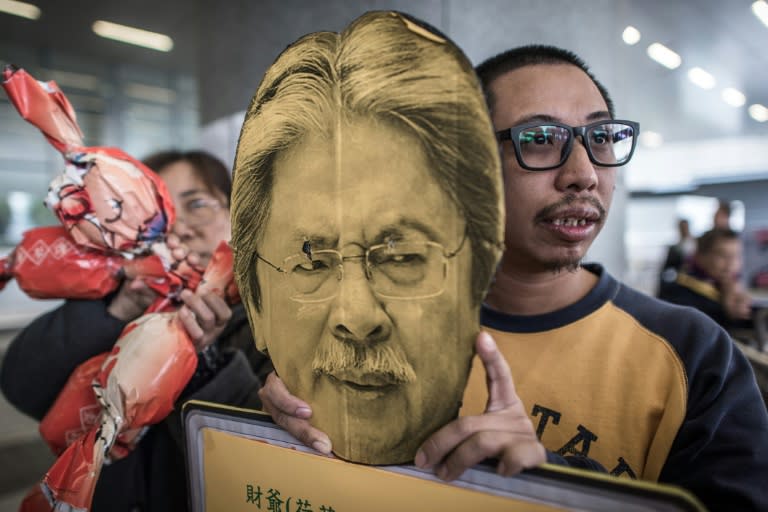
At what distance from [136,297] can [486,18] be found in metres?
0.78

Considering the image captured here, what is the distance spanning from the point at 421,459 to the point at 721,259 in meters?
1.90

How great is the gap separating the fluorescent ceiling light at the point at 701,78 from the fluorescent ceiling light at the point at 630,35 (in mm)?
113

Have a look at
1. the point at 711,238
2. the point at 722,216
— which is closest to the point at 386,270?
the point at 711,238

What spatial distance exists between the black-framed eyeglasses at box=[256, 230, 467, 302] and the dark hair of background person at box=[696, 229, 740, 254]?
77.5 inches

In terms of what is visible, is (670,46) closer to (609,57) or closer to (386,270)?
(609,57)

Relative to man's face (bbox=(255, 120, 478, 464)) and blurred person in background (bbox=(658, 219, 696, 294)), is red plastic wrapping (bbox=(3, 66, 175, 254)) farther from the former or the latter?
blurred person in background (bbox=(658, 219, 696, 294))

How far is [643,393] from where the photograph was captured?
613 millimetres

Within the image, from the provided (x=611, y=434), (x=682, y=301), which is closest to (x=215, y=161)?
(x=611, y=434)

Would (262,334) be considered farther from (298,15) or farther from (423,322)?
(298,15)

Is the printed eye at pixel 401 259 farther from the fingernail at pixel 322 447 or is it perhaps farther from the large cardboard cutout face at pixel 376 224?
the fingernail at pixel 322 447

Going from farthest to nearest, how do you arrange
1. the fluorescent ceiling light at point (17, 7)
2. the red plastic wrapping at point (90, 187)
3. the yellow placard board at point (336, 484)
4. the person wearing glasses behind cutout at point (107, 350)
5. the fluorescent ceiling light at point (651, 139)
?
1. the fluorescent ceiling light at point (17, 7)
2. the fluorescent ceiling light at point (651, 139)
3. the person wearing glasses behind cutout at point (107, 350)
4. the red plastic wrapping at point (90, 187)
5. the yellow placard board at point (336, 484)

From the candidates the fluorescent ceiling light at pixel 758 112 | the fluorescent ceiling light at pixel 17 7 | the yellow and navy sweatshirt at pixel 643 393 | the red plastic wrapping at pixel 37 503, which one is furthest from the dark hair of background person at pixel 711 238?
the fluorescent ceiling light at pixel 17 7

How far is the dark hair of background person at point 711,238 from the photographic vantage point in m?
2.00


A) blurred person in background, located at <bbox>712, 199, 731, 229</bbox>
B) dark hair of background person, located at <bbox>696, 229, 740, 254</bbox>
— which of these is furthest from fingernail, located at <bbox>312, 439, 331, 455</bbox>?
blurred person in background, located at <bbox>712, 199, 731, 229</bbox>
